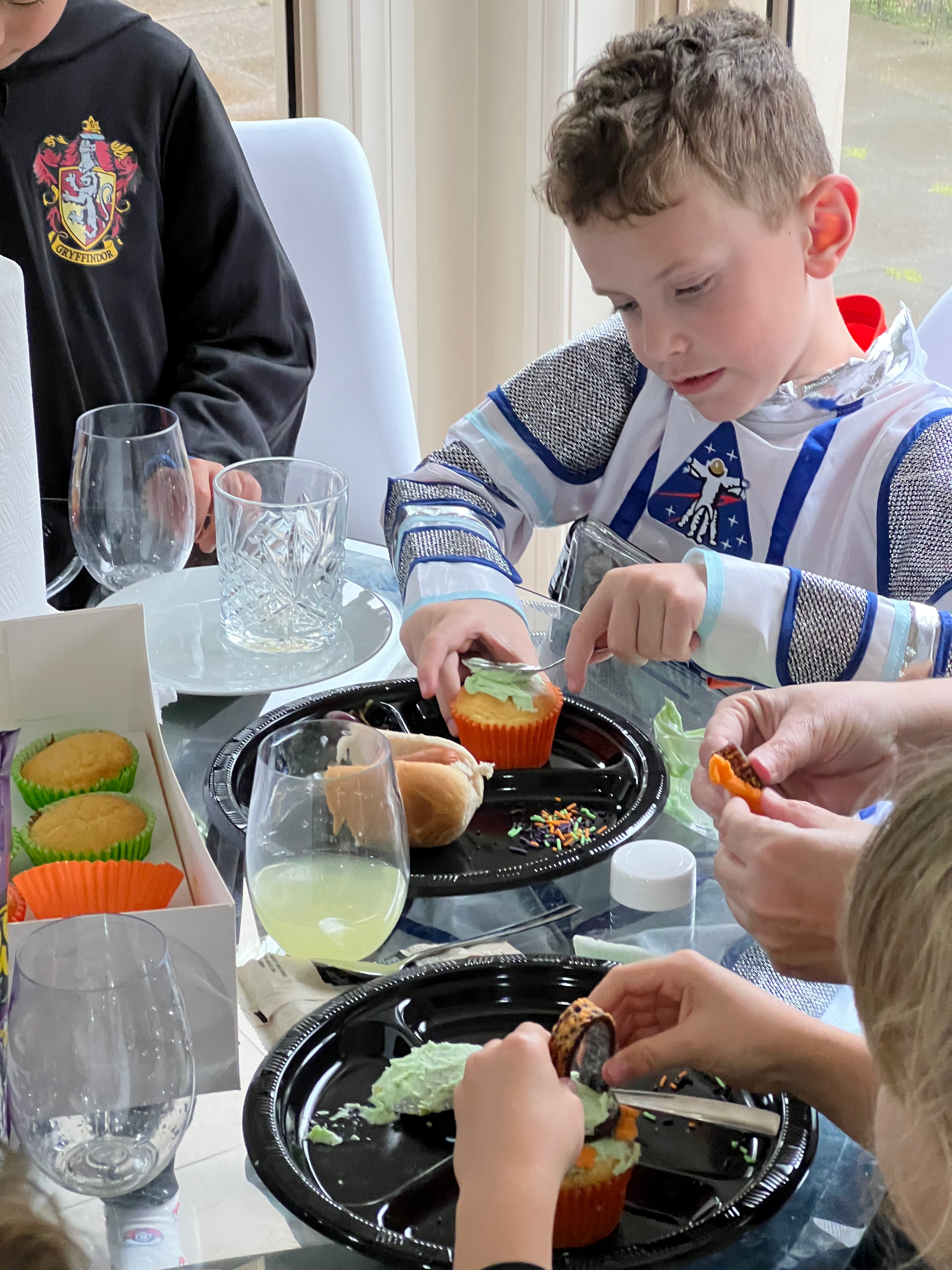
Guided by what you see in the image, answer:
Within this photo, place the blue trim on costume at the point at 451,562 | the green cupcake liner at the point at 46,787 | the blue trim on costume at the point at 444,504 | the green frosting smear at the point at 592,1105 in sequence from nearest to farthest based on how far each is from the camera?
the green frosting smear at the point at 592,1105 < the green cupcake liner at the point at 46,787 < the blue trim on costume at the point at 451,562 < the blue trim on costume at the point at 444,504

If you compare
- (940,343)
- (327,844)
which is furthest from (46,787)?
(940,343)

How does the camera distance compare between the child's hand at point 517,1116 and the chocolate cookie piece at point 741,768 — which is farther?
the chocolate cookie piece at point 741,768

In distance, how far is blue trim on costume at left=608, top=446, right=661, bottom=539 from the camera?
160cm

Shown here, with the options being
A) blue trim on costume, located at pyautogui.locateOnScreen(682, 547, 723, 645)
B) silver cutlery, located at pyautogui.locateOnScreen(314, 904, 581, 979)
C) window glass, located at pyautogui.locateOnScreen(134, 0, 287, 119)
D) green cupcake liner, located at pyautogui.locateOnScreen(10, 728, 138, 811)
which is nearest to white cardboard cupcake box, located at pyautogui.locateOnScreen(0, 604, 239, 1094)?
green cupcake liner, located at pyautogui.locateOnScreen(10, 728, 138, 811)

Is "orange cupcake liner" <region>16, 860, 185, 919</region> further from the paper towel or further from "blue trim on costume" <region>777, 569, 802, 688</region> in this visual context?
"blue trim on costume" <region>777, 569, 802, 688</region>

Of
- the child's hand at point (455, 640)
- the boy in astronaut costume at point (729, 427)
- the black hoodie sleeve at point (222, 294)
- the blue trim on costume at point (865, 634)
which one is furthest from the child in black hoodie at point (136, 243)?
the blue trim on costume at point (865, 634)

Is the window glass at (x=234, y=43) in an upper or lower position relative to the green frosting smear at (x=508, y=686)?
upper

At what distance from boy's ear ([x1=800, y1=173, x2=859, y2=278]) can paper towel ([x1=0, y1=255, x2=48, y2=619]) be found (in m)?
0.82

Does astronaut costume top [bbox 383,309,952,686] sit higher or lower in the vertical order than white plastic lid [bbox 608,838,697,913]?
higher

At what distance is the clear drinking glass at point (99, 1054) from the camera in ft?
2.09

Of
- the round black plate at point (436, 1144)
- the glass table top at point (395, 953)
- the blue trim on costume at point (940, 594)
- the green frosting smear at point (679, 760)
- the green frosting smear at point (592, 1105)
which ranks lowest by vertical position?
the green frosting smear at point (679, 760)

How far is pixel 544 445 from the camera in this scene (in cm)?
166

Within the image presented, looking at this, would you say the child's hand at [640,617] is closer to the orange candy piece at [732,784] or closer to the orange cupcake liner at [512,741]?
the orange cupcake liner at [512,741]

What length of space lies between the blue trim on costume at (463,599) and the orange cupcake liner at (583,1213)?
0.73 metres
